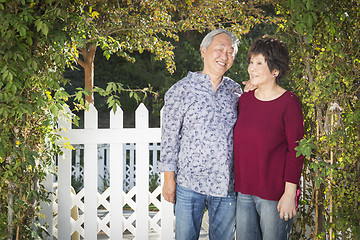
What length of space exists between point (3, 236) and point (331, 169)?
2.03 meters

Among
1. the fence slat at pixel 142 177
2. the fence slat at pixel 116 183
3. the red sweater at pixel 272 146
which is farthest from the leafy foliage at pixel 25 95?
the red sweater at pixel 272 146

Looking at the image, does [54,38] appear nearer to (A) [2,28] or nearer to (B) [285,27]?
(A) [2,28]

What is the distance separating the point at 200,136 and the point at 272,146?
1.32ft

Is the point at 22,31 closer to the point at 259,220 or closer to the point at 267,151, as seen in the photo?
the point at 267,151

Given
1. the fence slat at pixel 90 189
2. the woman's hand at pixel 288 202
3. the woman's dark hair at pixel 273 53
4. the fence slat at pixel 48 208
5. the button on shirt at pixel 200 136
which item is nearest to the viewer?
the woman's hand at pixel 288 202

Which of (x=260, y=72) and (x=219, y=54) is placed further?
(x=219, y=54)

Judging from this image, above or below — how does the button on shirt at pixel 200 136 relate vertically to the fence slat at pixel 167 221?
above

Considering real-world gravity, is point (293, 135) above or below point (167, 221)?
above

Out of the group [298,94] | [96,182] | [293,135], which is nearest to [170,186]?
[293,135]

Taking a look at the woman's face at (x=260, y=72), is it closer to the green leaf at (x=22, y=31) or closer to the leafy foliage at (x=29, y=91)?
the leafy foliage at (x=29, y=91)

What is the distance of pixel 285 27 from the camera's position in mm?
2572

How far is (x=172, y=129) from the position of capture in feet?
7.54

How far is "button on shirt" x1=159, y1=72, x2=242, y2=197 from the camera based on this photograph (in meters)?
2.25

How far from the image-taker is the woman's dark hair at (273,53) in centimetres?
214
